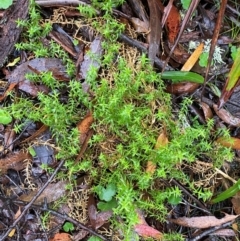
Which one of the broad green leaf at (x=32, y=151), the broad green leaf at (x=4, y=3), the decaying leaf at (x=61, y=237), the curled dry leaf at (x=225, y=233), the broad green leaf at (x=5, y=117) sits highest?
the broad green leaf at (x=4, y=3)

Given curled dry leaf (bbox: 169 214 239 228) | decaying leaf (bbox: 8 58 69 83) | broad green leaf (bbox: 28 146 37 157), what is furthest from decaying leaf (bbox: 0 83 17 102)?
curled dry leaf (bbox: 169 214 239 228)

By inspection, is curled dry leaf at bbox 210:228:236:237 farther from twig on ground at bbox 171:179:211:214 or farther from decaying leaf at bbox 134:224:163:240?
decaying leaf at bbox 134:224:163:240

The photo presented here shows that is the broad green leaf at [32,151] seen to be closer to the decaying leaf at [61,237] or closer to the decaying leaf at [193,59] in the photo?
the decaying leaf at [61,237]

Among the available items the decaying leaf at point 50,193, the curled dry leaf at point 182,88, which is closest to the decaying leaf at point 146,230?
the decaying leaf at point 50,193

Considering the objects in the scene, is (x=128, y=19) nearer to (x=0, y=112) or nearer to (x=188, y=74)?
(x=188, y=74)

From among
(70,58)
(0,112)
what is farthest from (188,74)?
(0,112)

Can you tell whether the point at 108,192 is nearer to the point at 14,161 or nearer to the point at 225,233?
the point at 14,161
